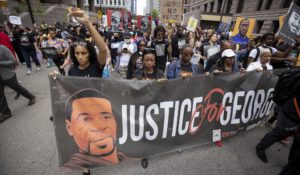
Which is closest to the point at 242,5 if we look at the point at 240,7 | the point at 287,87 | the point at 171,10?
the point at 240,7

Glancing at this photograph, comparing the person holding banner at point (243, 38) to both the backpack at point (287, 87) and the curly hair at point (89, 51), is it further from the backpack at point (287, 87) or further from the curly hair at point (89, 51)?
the curly hair at point (89, 51)

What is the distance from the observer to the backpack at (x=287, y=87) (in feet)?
7.45

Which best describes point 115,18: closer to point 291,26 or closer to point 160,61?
point 160,61

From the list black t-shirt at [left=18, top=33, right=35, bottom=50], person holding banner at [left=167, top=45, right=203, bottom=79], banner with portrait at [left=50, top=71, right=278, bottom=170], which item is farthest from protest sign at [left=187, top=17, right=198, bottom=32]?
black t-shirt at [left=18, top=33, right=35, bottom=50]

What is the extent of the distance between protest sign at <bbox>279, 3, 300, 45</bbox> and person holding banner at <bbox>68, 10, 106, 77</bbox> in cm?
413

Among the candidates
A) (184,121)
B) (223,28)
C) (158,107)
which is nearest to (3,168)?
(158,107)

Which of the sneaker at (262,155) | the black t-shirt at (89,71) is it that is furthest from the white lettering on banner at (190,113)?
the black t-shirt at (89,71)

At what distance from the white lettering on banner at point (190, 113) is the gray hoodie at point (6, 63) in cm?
317

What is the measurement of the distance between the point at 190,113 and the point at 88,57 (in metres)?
1.67

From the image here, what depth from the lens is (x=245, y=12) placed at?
24.3m

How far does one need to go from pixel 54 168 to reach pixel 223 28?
452 inches

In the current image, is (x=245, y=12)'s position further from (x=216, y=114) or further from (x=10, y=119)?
(x=10, y=119)

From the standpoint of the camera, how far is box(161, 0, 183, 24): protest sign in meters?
7.12

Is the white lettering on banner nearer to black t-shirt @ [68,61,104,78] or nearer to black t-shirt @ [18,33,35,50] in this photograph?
black t-shirt @ [68,61,104,78]
